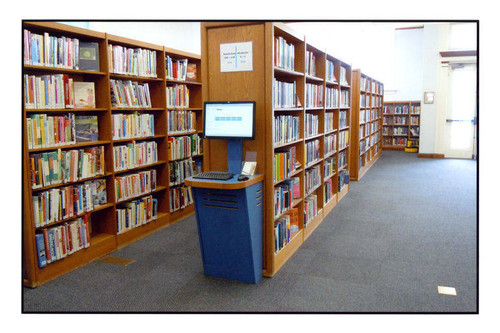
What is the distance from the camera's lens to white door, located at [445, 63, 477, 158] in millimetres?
10219

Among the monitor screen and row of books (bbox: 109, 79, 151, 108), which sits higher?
row of books (bbox: 109, 79, 151, 108)

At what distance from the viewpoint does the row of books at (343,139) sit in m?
6.08

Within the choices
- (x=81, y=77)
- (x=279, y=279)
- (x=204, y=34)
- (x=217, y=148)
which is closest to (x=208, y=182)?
(x=217, y=148)

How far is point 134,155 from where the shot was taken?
4230mm

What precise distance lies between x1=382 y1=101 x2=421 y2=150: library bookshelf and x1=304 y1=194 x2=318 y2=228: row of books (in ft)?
29.3

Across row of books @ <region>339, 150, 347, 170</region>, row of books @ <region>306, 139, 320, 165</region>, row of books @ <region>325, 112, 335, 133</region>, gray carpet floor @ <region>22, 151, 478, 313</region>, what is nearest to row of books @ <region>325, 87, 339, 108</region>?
row of books @ <region>325, 112, 335, 133</region>

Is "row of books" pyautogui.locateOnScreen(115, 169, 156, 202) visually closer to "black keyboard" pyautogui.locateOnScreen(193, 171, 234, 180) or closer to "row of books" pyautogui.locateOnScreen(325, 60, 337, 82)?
"black keyboard" pyautogui.locateOnScreen(193, 171, 234, 180)

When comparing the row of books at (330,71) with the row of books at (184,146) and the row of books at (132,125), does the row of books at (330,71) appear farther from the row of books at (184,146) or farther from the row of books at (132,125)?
the row of books at (132,125)

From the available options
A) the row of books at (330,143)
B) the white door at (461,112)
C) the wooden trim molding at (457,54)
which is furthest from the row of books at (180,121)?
the white door at (461,112)

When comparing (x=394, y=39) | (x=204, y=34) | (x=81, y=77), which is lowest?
(x=81, y=77)

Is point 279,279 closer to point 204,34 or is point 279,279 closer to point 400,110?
point 204,34

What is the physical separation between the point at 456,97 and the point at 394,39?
11.4ft

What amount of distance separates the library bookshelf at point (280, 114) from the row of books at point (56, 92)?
1.21 metres

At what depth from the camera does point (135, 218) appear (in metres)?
4.28
